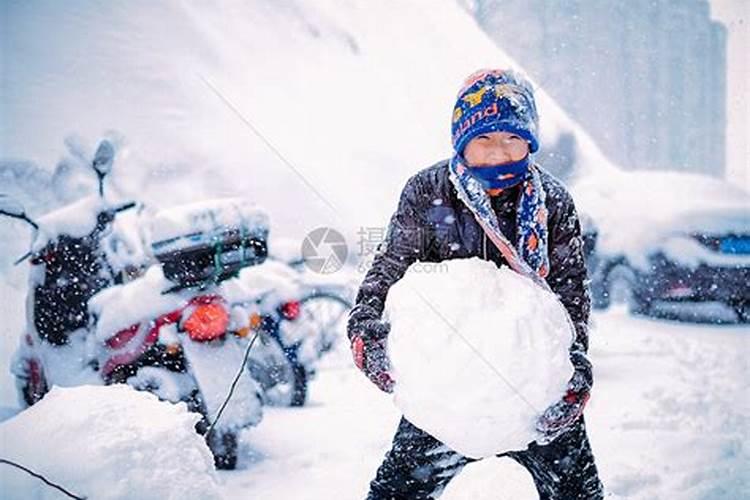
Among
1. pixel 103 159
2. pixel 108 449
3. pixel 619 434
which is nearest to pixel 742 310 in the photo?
pixel 619 434

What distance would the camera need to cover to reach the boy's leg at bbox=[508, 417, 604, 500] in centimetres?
133

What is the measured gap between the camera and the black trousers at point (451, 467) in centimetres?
133

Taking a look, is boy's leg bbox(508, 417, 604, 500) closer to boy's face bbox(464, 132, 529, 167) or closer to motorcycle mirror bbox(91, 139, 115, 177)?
boy's face bbox(464, 132, 529, 167)

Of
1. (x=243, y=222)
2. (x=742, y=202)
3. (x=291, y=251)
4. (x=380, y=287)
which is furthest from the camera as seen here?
(x=742, y=202)

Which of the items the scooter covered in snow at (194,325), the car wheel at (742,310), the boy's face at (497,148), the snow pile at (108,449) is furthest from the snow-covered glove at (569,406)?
the car wheel at (742,310)

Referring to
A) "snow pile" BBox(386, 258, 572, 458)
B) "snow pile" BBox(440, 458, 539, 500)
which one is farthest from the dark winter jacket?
"snow pile" BBox(440, 458, 539, 500)

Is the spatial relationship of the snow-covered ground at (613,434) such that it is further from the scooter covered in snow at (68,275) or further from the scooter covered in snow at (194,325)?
the scooter covered in snow at (68,275)

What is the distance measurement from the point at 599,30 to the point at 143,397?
1.94m

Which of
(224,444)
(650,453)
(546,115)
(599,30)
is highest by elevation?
(599,30)

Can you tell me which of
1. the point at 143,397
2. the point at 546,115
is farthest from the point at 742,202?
the point at 143,397

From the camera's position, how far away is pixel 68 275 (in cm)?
242

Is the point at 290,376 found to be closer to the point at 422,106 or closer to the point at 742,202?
the point at 422,106

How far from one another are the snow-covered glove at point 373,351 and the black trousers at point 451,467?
19 centimetres

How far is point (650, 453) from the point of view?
2357mm
